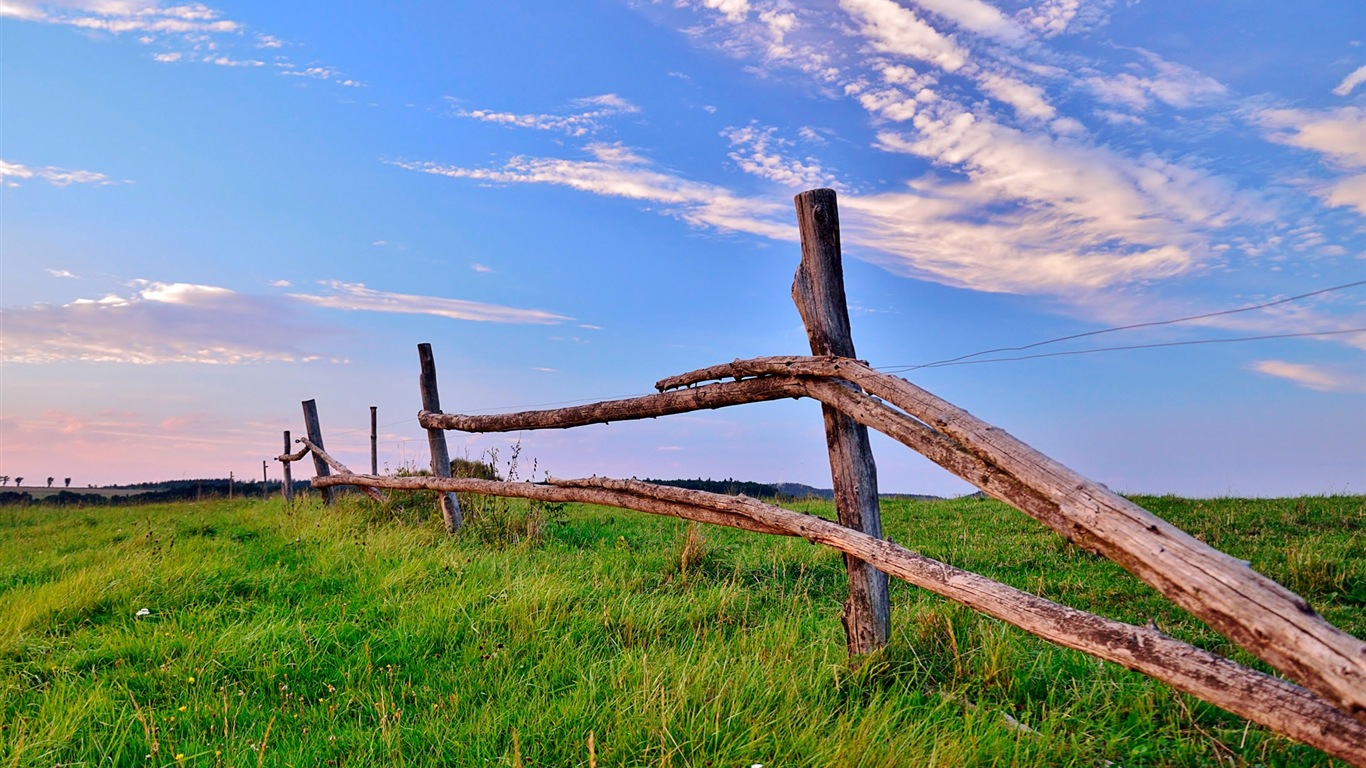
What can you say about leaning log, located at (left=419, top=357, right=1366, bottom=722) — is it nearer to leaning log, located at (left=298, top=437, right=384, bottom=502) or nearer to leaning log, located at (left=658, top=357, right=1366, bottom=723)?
leaning log, located at (left=658, top=357, right=1366, bottom=723)

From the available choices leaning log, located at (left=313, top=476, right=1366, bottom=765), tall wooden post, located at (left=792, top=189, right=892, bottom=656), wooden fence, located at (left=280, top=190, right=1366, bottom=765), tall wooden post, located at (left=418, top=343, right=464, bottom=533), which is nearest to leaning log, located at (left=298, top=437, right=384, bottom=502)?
tall wooden post, located at (left=418, top=343, right=464, bottom=533)

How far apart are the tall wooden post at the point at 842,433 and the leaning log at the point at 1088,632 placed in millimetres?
268

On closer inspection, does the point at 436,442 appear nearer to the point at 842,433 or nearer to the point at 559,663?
the point at 559,663

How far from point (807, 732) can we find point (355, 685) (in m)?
2.55

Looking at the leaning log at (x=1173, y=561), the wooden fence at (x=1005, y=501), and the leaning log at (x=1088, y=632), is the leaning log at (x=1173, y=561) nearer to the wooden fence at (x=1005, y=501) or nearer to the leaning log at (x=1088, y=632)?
the wooden fence at (x=1005, y=501)

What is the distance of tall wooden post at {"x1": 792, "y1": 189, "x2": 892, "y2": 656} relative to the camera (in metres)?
4.36

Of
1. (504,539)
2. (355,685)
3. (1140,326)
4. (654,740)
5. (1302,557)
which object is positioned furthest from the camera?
(504,539)

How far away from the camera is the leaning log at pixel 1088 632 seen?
8.07ft

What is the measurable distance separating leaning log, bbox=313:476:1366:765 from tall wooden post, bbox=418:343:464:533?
12.3 ft

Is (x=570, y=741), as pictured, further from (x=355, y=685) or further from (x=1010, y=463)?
(x=1010, y=463)

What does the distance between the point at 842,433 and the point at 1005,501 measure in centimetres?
127

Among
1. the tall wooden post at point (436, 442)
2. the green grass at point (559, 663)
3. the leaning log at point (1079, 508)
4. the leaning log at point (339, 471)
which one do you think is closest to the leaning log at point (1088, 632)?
the leaning log at point (1079, 508)

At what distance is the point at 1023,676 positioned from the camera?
406cm

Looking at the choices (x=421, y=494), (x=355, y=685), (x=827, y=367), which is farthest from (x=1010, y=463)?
(x=421, y=494)
